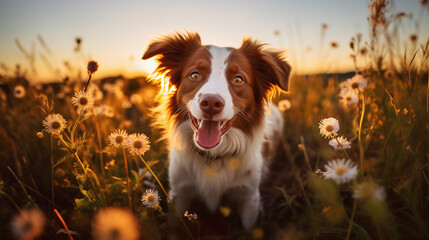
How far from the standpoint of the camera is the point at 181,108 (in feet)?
7.72

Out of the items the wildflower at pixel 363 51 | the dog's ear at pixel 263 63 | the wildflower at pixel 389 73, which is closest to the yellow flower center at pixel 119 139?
the dog's ear at pixel 263 63

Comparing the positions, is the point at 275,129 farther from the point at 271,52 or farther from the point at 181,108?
the point at 181,108

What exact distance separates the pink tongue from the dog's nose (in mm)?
208

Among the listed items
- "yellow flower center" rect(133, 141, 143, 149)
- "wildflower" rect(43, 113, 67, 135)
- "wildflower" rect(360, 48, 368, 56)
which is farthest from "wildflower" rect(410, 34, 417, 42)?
"wildflower" rect(43, 113, 67, 135)

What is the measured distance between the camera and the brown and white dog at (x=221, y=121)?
7.42 feet

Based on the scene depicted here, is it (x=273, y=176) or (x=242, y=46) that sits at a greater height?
(x=242, y=46)

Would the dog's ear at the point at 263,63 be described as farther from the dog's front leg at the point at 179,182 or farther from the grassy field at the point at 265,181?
the dog's front leg at the point at 179,182

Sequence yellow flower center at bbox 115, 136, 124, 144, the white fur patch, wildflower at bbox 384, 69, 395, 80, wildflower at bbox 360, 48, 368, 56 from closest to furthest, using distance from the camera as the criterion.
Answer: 1. yellow flower center at bbox 115, 136, 124, 144
2. the white fur patch
3. wildflower at bbox 360, 48, 368, 56
4. wildflower at bbox 384, 69, 395, 80

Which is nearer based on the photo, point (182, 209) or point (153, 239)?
point (153, 239)

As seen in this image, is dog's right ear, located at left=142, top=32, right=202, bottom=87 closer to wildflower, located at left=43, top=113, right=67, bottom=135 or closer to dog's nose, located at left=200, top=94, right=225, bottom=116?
dog's nose, located at left=200, top=94, right=225, bottom=116

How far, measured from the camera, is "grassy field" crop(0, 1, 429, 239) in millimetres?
1269

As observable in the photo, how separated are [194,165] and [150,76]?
1.14 m

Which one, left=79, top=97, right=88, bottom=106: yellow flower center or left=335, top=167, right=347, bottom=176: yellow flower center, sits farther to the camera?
left=79, top=97, right=88, bottom=106: yellow flower center

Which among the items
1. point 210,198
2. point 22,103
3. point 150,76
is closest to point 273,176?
point 210,198
